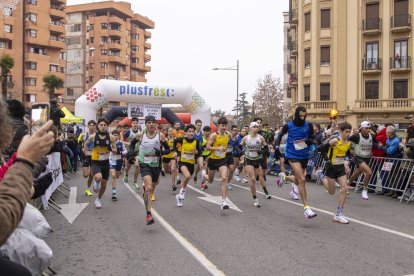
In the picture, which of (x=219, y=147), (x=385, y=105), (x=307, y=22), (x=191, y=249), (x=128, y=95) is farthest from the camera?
(x=307, y=22)

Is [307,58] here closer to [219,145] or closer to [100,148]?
[219,145]

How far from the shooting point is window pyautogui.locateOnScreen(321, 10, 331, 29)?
42125 mm

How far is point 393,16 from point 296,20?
990cm

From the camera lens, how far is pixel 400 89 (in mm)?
40219

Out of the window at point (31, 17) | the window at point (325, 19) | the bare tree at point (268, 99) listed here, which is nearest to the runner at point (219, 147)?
the window at point (325, 19)

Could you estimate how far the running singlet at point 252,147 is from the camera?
11.1 metres

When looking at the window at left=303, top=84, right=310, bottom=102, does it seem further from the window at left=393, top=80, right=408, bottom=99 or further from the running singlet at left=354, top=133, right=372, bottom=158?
the running singlet at left=354, top=133, right=372, bottom=158

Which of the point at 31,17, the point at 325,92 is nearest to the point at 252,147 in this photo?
the point at 325,92

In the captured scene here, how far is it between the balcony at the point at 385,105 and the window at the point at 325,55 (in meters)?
4.67

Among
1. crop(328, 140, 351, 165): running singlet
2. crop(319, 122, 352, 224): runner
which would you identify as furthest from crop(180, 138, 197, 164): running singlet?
crop(328, 140, 351, 165): running singlet

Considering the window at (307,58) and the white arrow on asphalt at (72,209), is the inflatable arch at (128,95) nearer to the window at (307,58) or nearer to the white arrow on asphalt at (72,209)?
the white arrow on asphalt at (72,209)

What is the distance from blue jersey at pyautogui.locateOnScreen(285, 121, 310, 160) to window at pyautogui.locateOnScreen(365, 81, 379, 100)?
1351 inches

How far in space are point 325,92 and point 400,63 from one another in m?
6.80

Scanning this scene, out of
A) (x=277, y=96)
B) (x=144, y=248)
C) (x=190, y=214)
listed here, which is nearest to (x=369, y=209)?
(x=190, y=214)
